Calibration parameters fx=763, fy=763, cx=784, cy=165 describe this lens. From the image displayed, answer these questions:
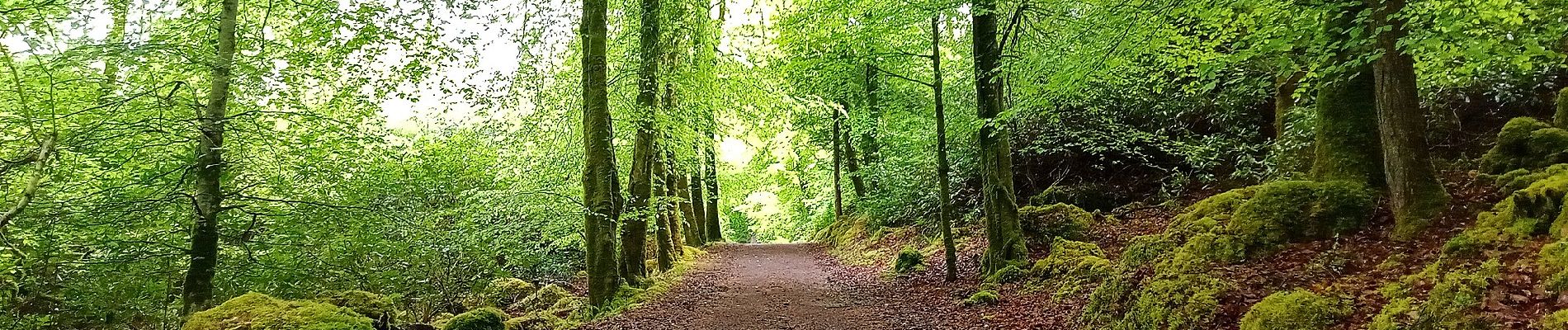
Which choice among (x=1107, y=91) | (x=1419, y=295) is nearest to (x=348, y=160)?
(x=1419, y=295)

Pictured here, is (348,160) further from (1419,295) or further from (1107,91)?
(1107,91)

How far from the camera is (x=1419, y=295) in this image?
5.03 m

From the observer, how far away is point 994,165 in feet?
36.1

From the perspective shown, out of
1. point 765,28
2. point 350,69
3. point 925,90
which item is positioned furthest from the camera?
point 925,90

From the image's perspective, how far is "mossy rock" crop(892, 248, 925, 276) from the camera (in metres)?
13.2

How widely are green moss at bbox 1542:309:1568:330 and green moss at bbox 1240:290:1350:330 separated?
125 centimetres

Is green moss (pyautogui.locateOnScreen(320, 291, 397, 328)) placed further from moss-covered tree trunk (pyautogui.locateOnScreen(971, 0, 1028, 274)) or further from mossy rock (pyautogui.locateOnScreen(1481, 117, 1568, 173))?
mossy rock (pyautogui.locateOnScreen(1481, 117, 1568, 173))

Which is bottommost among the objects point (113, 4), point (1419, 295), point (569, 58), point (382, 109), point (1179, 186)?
point (1419, 295)

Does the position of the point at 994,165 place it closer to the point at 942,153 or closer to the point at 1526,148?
the point at 942,153

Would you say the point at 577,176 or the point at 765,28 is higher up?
the point at 765,28

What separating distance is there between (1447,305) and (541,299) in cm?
1034

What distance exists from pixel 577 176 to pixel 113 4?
6638mm

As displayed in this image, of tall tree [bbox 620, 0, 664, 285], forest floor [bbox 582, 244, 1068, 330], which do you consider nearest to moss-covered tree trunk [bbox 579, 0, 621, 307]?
tall tree [bbox 620, 0, 664, 285]

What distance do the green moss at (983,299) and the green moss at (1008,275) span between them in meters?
0.76
